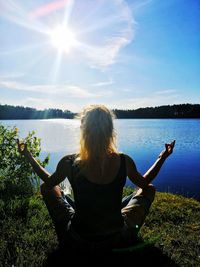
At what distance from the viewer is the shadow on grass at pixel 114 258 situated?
401 centimetres

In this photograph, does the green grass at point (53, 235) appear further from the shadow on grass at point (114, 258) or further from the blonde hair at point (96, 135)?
the blonde hair at point (96, 135)

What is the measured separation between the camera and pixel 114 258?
4145 mm

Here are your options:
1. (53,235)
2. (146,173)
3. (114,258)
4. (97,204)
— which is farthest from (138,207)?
(53,235)

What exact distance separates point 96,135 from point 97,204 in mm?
840

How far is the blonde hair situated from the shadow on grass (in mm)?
1233

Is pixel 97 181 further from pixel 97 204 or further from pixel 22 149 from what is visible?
pixel 22 149

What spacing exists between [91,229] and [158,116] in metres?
133

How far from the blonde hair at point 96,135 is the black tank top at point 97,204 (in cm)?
20

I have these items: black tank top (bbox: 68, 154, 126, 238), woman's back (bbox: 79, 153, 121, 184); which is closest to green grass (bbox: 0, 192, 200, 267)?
black tank top (bbox: 68, 154, 126, 238)

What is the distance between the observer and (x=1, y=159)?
900cm

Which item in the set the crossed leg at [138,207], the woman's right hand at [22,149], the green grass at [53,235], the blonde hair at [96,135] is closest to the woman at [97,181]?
the blonde hair at [96,135]

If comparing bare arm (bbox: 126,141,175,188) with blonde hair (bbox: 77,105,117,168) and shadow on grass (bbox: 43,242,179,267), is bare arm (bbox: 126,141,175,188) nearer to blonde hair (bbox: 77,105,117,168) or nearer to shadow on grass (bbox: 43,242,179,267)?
blonde hair (bbox: 77,105,117,168)

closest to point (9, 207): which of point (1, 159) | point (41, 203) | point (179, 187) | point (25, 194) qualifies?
point (41, 203)

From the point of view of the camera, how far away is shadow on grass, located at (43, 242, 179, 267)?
4008 millimetres
